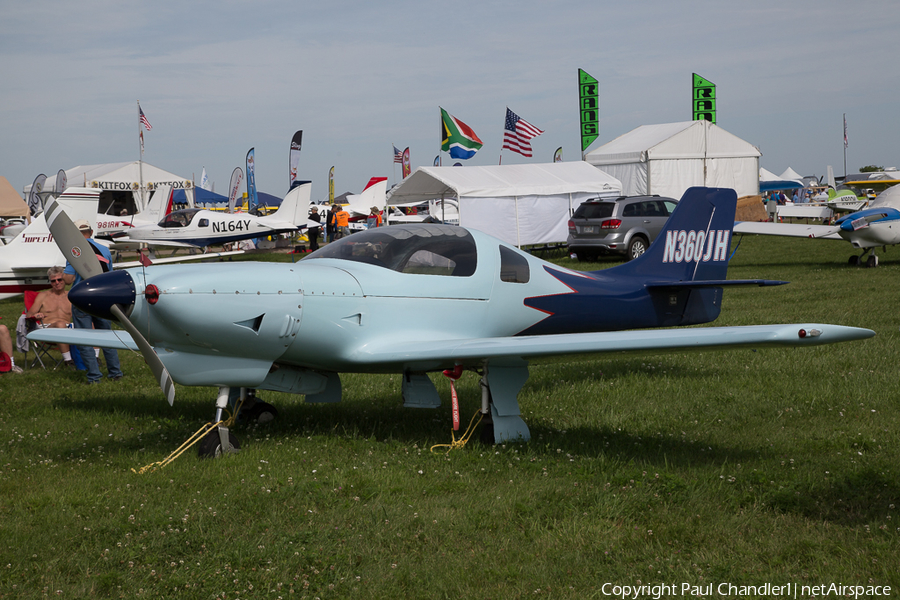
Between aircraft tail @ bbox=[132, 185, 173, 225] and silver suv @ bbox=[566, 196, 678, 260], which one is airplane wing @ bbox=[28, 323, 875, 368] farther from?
aircraft tail @ bbox=[132, 185, 173, 225]

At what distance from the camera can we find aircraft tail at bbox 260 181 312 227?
30.2 m

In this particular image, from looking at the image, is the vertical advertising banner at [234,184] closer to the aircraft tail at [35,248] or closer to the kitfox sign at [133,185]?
the kitfox sign at [133,185]

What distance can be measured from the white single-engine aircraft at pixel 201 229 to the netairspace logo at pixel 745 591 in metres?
26.1

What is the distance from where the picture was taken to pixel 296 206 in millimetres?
30391

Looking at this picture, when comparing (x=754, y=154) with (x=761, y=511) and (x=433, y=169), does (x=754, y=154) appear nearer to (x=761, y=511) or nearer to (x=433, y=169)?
(x=433, y=169)

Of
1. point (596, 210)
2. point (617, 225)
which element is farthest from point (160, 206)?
point (617, 225)

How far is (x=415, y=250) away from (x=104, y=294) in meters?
2.49

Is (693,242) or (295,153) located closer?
(693,242)

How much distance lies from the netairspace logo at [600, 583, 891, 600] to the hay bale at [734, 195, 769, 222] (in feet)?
104

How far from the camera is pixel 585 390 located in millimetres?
7957

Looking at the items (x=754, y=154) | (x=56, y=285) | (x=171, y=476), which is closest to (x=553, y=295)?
(x=171, y=476)

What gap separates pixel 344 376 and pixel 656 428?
13.7 ft

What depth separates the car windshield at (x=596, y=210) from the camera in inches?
889

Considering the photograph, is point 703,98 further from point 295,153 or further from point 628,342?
point 628,342
